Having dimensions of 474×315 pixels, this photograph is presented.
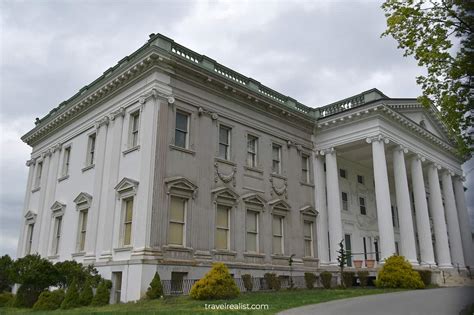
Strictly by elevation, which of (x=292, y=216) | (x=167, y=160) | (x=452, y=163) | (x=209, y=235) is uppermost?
(x=452, y=163)

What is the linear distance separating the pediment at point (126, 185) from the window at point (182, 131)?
288cm

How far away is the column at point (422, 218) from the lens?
27062mm

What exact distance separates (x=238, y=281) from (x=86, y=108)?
13.6 meters

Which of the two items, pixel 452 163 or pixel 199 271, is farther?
pixel 452 163

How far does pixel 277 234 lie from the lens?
24.9m

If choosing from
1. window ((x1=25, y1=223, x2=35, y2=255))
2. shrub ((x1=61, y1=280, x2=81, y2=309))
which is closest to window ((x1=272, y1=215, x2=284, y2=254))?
shrub ((x1=61, y1=280, x2=81, y2=309))

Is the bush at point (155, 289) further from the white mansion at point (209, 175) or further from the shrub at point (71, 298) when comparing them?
the shrub at point (71, 298)

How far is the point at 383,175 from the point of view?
25.0 m

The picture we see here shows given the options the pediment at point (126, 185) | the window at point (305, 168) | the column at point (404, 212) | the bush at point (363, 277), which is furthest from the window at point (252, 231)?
the column at point (404, 212)

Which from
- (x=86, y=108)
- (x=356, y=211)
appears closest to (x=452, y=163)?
(x=356, y=211)

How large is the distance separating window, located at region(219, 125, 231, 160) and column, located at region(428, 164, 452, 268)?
56.3ft

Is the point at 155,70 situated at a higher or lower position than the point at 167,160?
higher

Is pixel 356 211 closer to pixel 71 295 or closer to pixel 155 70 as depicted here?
pixel 155 70

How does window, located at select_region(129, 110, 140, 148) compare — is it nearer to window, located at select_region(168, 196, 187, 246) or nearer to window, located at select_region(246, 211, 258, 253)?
window, located at select_region(168, 196, 187, 246)
